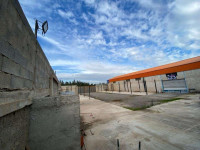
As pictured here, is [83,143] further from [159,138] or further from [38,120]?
[159,138]

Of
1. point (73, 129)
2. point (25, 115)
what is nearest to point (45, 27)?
point (25, 115)

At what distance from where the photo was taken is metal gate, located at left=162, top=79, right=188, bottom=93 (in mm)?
19250

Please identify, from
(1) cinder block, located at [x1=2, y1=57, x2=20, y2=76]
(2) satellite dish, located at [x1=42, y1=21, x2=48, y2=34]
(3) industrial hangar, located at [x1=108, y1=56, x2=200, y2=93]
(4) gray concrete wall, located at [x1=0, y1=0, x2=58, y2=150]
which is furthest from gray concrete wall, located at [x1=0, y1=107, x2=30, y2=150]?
(3) industrial hangar, located at [x1=108, y1=56, x2=200, y2=93]

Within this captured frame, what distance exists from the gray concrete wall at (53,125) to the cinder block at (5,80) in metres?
0.94

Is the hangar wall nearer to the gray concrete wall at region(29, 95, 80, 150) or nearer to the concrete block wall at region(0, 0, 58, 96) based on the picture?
the gray concrete wall at region(29, 95, 80, 150)

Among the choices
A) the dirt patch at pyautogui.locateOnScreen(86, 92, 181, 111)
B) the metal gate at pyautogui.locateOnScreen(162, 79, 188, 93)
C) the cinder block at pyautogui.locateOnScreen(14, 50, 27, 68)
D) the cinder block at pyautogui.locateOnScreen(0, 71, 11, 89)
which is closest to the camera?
the cinder block at pyautogui.locateOnScreen(0, 71, 11, 89)

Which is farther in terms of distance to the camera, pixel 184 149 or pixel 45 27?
pixel 45 27

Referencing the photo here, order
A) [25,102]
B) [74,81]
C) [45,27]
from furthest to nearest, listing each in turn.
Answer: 1. [74,81]
2. [45,27]
3. [25,102]

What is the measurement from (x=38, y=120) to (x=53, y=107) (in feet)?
1.43

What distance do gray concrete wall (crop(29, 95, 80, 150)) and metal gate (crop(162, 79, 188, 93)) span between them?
24.9 m

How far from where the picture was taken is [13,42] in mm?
1727

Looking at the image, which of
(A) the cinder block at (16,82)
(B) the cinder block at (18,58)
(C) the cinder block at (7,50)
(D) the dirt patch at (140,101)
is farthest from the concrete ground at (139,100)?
(C) the cinder block at (7,50)

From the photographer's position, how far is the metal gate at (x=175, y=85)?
19250 mm

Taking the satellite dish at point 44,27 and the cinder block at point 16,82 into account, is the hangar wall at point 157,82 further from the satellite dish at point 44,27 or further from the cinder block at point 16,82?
the cinder block at point 16,82
